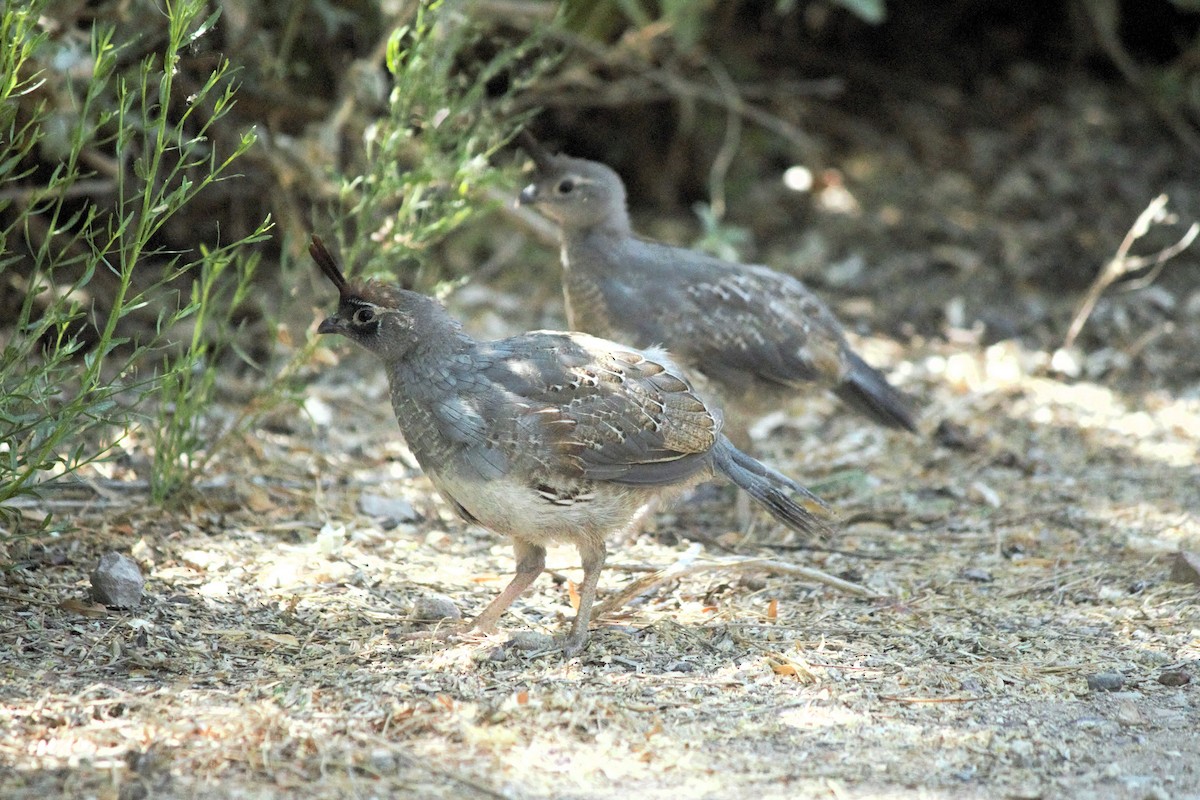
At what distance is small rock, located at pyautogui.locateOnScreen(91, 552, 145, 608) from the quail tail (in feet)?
11.3

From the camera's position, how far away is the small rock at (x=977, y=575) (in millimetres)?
5398

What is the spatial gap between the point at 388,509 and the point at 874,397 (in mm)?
2356

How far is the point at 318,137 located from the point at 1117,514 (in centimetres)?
412

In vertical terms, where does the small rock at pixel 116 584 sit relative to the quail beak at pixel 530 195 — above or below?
below

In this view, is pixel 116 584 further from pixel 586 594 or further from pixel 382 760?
pixel 586 594

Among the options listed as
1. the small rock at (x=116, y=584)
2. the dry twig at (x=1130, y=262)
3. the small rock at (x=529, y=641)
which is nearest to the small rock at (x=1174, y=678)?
the small rock at (x=529, y=641)

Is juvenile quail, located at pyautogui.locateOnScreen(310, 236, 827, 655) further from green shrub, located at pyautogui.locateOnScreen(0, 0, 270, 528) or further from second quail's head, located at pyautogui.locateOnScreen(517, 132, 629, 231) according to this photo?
second quail's head, located at pyautogui.locateOnScreen(517, 132, 629, 231)

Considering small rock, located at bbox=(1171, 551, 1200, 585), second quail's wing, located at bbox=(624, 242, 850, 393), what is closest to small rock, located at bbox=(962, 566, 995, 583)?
small rock, located at bbox=(1171, 551, 1200, 585)

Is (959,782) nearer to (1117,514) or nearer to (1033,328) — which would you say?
(1117,514)

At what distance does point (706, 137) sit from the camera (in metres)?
9.48

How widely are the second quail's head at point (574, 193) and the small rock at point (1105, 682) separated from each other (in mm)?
3188

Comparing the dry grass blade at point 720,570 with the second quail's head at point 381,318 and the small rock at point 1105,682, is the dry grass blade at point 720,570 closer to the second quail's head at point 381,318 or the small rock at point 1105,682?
the small rock at point 1105,682

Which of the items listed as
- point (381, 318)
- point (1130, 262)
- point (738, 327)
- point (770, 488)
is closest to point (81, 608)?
point (381, 318)

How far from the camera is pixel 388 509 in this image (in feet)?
19.3
